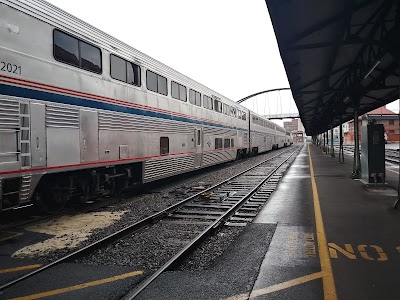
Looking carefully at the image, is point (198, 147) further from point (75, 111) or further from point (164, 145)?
point (75, 111)

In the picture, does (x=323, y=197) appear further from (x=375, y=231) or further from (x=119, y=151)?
(x=119, y=151)

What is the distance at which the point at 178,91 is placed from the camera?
40.2 ft

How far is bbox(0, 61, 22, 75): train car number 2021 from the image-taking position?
549 cm

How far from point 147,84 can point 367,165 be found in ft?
25.3

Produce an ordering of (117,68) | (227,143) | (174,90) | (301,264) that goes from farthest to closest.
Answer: (227,143), (174,90), (117,68), (301,264)

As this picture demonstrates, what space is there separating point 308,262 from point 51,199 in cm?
540

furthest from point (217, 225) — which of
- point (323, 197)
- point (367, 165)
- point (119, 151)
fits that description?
point (367, 165)

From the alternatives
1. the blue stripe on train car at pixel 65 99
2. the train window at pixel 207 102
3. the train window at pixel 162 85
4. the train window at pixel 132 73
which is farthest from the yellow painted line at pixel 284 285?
the train window at pixel 207 102

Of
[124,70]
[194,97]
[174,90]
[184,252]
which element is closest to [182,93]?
[174,90]

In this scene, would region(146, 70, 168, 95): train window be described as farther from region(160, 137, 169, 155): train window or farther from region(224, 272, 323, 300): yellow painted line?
region(224, 272, 323, 300): yellow painted line

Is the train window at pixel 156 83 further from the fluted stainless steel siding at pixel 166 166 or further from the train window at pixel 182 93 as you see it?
the fluted stainless steel siding at pixel 166 166

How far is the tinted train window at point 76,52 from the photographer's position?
685cm

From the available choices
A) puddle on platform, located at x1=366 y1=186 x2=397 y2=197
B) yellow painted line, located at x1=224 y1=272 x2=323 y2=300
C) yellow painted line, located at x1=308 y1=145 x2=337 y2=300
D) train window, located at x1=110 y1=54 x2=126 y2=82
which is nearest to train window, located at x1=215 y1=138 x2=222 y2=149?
puddle on platform, located at x1=366 y1=186 x2=397 y2=197

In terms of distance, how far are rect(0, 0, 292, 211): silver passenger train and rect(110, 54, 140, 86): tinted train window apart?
0.03 metres
